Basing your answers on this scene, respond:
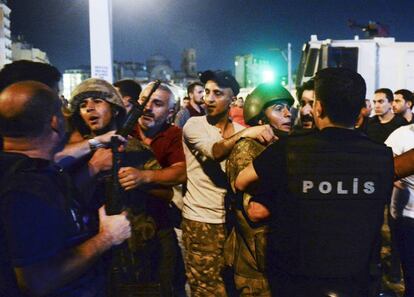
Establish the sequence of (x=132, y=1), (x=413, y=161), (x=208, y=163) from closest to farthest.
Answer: (x=413, y=161)
(x=208, y=163)
(x=132, y=1)

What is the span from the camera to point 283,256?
8.54 ft

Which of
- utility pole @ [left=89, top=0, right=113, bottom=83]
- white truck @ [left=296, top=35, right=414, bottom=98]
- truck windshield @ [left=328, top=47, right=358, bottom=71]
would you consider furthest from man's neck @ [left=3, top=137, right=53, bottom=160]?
truck windshield @ [left=328, top=47, right=358, bottom=71]

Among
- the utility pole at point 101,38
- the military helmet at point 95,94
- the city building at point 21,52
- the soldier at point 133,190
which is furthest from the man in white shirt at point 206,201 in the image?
the city building at point 21,52

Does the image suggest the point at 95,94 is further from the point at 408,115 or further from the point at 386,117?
the point at 408,115

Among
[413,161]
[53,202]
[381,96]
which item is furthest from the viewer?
[381,96]

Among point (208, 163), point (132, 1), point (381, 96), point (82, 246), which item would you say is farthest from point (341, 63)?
point (82, 246)

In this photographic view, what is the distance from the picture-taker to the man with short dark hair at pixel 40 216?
180 centimetres

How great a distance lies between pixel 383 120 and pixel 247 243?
516 cm

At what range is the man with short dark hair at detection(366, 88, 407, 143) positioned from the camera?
7.27 metres

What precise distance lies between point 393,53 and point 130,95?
31.2ft

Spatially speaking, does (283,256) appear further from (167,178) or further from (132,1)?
(132,1)

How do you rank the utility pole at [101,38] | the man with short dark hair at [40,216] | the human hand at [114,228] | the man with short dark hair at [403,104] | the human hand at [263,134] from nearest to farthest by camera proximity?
the man with short dark hair at [40,216], the human hand at [114,228], the human hand at [263,134], the utility pole at [101,38], the man with short dark hair at [403,104]

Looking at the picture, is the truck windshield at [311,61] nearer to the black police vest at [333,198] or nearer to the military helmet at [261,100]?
the military helmet at [261,100]

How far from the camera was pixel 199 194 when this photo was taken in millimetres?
3963
